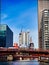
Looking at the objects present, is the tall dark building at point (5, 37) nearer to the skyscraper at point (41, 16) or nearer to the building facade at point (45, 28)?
the skyscraper at point (41, 16)

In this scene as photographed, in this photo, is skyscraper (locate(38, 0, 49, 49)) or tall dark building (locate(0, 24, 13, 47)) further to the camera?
skyscraper (locate(38, 0, 49, 49))

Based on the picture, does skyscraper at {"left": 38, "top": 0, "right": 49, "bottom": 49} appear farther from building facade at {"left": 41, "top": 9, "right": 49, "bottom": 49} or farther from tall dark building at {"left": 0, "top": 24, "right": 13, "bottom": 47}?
tall dark building at {"left": 0, "top": 24, "right": 13, "bottom": 47}

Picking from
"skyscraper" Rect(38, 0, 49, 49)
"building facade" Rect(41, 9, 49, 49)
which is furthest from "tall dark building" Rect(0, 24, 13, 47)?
"building facade" Rect(41, 9, 49, 49)

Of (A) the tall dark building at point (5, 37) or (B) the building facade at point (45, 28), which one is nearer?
(A) the tall dark building at point (5, 37)

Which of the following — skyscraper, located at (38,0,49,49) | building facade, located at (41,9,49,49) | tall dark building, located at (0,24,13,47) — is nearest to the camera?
tall dark building, located at (0,24,13,47)

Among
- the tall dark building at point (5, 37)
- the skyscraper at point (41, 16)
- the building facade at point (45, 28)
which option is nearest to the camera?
the tall dark building at point (5, 37)

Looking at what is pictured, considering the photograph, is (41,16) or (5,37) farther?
(41,16)

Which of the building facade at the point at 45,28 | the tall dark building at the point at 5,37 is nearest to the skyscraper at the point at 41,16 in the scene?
the building facade at the point at 45,28

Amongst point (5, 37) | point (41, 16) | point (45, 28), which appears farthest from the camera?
point (41, 16)

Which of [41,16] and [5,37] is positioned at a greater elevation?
[41,16]

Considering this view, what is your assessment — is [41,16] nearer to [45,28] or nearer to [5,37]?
[45,28]

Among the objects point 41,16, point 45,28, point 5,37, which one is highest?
point 41,16

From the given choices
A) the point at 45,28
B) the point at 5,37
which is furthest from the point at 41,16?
the point at 5,37

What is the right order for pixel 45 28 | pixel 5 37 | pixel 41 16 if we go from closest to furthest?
pixel 5 37 → pixel 45 28 → pixel 41 16
